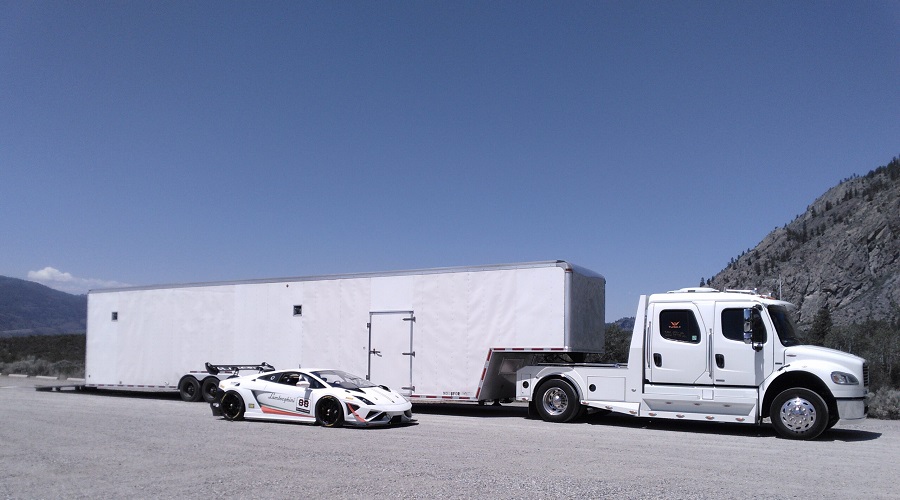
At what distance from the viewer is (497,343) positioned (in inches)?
654

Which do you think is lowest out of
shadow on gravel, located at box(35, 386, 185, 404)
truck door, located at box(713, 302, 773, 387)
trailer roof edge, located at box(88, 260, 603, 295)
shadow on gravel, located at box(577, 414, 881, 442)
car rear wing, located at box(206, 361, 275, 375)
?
shadow on gravel, located at box(35, 386, 185, 404)

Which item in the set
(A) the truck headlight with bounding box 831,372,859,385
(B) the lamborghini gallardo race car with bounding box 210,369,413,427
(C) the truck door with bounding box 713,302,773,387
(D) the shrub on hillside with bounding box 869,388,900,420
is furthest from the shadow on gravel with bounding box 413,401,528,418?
(D) the shrub on hillside with bounding box 869,388,900,420

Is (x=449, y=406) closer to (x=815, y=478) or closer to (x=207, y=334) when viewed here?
(x=207, y=334)

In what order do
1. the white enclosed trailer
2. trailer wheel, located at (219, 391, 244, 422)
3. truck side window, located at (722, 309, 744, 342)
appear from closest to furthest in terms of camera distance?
truck side window, located at (722, 309, 744, 342) < trailer wheel, located at (219, 391, 244, 422) < the white enclosed trailer

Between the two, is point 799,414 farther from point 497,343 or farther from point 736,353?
point 497,343

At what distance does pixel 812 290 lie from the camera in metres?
80.8

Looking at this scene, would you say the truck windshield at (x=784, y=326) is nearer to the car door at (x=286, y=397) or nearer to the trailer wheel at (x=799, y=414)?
the trailer wheel at (x=799, y=414)

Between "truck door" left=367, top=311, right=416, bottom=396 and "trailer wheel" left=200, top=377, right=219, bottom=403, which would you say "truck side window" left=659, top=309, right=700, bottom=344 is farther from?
"trailer wheel" left=200, top=377, right=219, bottom=403

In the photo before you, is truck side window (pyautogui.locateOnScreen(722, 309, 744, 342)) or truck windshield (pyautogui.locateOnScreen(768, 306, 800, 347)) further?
truck side window (pyautogui.locateOnScreen(722, 309, 744, 342))

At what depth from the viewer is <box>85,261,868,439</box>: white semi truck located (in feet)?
45.1

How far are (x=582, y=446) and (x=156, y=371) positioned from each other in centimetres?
1466

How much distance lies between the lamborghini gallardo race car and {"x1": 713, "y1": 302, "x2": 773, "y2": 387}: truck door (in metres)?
5.95

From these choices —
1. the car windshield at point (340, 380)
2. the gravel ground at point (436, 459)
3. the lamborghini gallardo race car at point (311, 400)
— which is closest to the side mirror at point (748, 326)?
the gravel ground at point (436, 459)

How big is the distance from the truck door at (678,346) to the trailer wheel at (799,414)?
4.29 ft
